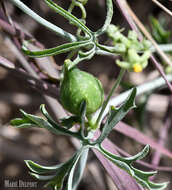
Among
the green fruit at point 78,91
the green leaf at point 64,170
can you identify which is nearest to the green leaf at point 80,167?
the green leaf at point 64,170

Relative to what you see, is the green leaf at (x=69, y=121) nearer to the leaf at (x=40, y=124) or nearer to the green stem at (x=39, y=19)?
the leaf at (x=40, y=124)

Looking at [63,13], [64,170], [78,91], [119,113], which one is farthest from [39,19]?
[64,170]

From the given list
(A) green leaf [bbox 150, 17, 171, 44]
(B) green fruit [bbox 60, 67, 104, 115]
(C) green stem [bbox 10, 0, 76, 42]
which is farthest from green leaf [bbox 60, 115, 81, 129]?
(A) green leaf [bbox 150, 17, 171, 44]

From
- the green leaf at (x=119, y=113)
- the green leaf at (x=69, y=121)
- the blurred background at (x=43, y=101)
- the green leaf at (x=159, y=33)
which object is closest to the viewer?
the green leaf at (x=119, y=113)

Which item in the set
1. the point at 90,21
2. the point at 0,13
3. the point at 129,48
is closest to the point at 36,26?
the point at 90,21

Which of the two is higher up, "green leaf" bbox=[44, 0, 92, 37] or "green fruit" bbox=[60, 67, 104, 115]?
"green leaf" bbox=[44, 0, 92, 37]

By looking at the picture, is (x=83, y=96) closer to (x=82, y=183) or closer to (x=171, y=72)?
(x=171, y=72)

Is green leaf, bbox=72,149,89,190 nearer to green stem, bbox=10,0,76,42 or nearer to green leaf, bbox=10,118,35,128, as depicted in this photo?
green leaf, bbox=10,118,35,128

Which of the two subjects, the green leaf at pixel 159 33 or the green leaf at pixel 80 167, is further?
the green leaf at pixel 159 33
